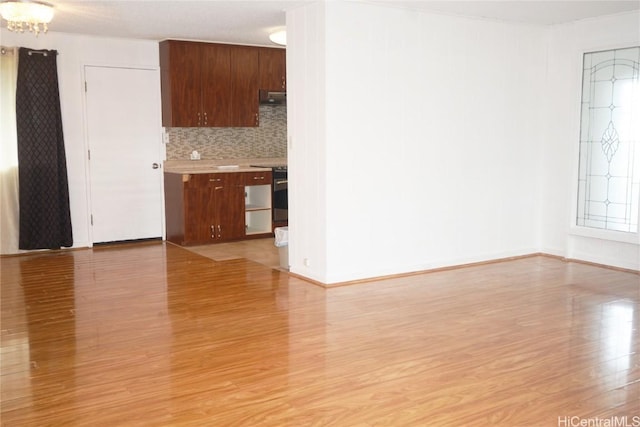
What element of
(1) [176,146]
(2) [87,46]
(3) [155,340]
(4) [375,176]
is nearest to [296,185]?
(4) [375,176]

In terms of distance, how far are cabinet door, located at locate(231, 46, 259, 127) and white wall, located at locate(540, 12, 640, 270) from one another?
11.7 ft

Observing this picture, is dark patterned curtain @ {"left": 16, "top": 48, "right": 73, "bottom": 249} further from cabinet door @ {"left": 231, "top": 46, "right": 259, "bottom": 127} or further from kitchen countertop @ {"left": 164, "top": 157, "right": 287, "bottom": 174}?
cabinet door @ {"left": 231, "top": 46, "right": 259, "bottom": 127}

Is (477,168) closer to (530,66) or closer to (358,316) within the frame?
(530,66)

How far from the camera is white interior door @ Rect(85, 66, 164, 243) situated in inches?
299

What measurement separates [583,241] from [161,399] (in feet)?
16.3

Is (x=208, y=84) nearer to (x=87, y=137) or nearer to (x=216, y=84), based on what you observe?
(x=216, y=84)

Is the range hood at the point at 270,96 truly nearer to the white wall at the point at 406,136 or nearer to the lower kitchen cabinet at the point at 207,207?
the lower kitchen cabinet at the point at 207,207

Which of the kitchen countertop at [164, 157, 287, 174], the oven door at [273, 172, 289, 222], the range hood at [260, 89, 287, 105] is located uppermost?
the range hood at [260, 89, 287, 105]

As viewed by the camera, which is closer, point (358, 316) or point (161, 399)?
point (161, 399)

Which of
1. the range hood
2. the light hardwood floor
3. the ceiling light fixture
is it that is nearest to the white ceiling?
the ceiling light fixture

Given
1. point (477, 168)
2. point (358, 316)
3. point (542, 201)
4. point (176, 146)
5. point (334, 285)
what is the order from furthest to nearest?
point (176, 146) < point (542, 201) < point (477, 168) < point (334, 285) < point (358, 316)

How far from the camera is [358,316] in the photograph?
468 cm

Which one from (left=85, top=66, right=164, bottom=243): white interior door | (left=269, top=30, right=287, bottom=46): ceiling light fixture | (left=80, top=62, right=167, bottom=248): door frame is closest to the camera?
(left=269, top=30, right=287, bottom=46): ceiling light fixture

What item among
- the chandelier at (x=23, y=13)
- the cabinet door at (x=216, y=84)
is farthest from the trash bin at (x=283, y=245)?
the chandelier at (x=23, y=13)
